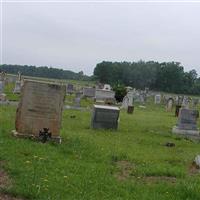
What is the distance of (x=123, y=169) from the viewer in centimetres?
1027

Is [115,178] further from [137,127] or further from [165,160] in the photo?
[137,127]

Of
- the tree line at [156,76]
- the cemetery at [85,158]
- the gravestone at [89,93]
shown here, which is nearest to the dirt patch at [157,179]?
the cemetery at [85,158]

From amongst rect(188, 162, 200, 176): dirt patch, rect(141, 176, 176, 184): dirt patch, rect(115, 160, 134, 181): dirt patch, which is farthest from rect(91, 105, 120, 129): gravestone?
rect(141, 176, 176, 184): dirt patch

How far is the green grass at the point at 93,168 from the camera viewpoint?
25.2 ft

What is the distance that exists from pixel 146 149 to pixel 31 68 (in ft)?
354

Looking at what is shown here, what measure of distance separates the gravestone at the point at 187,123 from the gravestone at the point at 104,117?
9.64 feet

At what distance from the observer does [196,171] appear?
11.0m

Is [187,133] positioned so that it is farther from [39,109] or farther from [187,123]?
[39,109]

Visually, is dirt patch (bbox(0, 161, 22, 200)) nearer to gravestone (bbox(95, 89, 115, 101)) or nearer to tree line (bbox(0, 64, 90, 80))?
gravestone (bbox(95, 89, 115, 101))

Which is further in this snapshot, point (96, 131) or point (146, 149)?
point (96, 131)

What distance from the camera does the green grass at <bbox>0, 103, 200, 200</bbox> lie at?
7684mm

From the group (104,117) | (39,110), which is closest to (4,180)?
(39,110)

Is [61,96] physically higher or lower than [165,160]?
higher

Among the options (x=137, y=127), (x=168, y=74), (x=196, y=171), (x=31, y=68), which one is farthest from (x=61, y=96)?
(x=31, y=68)
